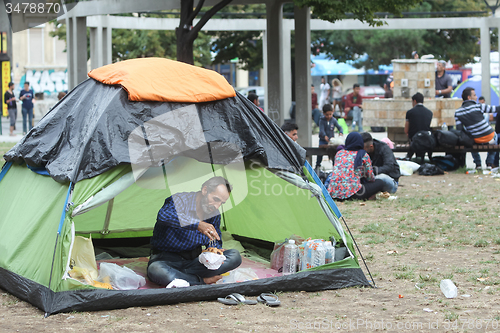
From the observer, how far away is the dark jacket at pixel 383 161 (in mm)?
9578

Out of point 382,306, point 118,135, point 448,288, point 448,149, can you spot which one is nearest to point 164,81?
point 118,135

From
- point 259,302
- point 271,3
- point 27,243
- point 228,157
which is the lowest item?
point 259,302

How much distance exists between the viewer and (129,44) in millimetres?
24141

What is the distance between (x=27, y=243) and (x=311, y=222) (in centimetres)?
262

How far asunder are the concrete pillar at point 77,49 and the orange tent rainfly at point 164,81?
10.0 m

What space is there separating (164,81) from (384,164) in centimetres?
510

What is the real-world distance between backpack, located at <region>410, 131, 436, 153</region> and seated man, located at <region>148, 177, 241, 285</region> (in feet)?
24.2

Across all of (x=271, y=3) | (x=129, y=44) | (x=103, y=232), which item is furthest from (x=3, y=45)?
(x=103, y=232)

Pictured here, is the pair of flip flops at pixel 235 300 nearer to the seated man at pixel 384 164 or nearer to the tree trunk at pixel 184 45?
the seated man at pixel 384 164

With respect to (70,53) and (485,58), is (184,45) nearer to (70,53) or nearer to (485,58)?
(70,53)

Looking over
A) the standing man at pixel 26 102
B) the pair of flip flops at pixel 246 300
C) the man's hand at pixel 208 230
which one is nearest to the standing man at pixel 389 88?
the standing man at pixel 26 102

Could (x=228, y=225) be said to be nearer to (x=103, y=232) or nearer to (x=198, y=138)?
(x=103, y=232)

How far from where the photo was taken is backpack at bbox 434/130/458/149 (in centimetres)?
1188

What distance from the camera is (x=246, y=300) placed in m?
4.88
